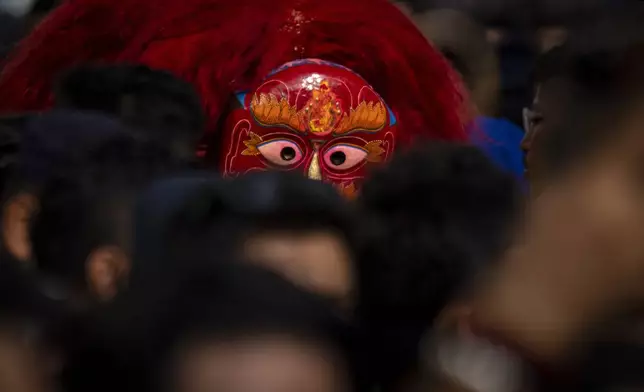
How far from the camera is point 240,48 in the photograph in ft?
2.82

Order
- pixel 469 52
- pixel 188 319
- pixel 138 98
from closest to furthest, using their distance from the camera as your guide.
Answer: pixel 188 319, pixel 138 98, pixel 469 52

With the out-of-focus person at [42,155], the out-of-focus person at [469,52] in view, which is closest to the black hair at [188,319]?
the out-of-focus person at [42,155]

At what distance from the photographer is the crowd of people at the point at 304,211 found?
30cm

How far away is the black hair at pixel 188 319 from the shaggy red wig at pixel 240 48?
550 millimetres

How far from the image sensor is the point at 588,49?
0.31 m

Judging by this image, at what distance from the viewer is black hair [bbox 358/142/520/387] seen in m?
0.45

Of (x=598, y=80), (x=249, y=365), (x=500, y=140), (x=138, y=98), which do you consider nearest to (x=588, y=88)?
(x=598, y=80)

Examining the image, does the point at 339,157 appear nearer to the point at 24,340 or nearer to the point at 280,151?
the point at 280,151

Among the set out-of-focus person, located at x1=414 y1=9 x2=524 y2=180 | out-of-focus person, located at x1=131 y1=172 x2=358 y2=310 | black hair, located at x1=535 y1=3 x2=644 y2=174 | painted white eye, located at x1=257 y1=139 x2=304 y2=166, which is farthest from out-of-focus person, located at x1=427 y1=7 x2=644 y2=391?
out-of-focus person, located at x1=414 y1=9 x2=524 y2=180

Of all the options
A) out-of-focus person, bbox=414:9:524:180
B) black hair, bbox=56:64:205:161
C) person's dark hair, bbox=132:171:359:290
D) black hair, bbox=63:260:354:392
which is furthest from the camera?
out-of-focus person, bbox=414:9:524:180

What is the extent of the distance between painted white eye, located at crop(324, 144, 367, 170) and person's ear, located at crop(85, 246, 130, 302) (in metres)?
0.37

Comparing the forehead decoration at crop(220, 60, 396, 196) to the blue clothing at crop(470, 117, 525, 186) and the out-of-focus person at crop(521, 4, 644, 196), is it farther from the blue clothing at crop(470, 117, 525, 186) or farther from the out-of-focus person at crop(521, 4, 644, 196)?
the out-of-focus person at crop(521, 4, 644, 196)

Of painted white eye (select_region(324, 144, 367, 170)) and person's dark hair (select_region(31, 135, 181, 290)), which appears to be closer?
person's dark hair (select_region(31, 135, 181, 290))

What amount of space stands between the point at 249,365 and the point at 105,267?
212mm
